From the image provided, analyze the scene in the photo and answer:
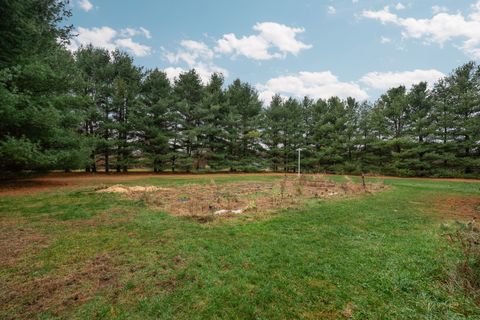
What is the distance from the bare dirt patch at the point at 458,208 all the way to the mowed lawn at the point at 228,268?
23.2 inches

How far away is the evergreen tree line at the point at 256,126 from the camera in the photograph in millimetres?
18609

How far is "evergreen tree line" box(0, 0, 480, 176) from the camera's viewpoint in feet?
61.1

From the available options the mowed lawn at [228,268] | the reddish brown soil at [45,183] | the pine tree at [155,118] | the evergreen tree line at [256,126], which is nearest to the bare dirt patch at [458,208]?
the mowed lawn at [228,268]

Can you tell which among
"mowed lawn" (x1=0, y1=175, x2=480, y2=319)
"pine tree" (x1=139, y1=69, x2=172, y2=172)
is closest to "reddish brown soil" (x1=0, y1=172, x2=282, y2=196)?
"mowed lawn" (x1=0, y1=175, x2=480, y2=319)

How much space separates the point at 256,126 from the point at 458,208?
19042 mm

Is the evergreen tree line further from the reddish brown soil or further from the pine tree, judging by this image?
the reddish brown soil

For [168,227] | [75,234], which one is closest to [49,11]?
[75,234]

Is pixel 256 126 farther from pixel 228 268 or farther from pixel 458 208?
pixel 228 268

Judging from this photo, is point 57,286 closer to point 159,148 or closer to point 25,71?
point 25,71

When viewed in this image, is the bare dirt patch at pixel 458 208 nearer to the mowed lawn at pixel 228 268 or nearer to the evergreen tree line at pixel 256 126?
the mowed lawn at pixel 228 268

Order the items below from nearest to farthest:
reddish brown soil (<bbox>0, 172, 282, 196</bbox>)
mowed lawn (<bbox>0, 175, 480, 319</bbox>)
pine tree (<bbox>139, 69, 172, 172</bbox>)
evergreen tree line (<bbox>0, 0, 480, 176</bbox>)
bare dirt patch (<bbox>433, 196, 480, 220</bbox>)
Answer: mowed lawn (<bbox>0, 175, 480, 319</bbox>)
bare dirt patch (<bbox>433, 196, 480, 220</bbox>)
reddish brown soil (<bbox>0, 172, 282, 196</bbox>)
evergreen tree line (<bbox>0, 0, 480, 176</bbox>)
pine tree (<bbox>139, 69, 172, 172</bbox>)

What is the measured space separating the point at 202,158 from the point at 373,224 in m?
19.1

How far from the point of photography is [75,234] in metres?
4.04

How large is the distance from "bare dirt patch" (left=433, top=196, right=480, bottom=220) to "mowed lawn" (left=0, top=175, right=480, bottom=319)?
1.94 ft
